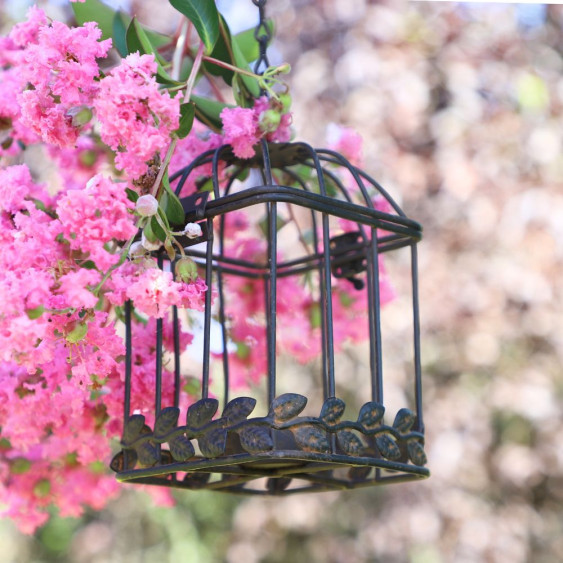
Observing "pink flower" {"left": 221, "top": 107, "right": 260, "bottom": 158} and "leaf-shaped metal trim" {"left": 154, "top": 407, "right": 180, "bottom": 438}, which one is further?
"pink flower" {"left": 221, "top": 107, "right": 260, "bottom": 158}

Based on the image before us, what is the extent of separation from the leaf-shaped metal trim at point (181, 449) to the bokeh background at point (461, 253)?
143 cm

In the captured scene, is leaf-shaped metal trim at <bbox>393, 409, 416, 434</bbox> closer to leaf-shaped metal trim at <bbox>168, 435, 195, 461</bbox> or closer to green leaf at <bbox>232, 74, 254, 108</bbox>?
leaf-shaped metal trim at <bbox>168, 435, 195, 461</bbox>

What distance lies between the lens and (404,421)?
87 cm

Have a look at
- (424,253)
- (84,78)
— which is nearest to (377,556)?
(424,253)

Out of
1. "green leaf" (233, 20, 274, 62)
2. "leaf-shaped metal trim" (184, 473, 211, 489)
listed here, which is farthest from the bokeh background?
"leaf-shaped metal trim" (184, 473, 211, 489)

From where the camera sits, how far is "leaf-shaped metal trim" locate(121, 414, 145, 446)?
85 centimetres

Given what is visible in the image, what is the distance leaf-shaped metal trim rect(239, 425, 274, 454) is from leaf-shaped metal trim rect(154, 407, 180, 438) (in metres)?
0.09

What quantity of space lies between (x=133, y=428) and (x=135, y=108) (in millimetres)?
322

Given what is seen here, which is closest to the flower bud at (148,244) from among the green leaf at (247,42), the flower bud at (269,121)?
the flower bud at (269,121)

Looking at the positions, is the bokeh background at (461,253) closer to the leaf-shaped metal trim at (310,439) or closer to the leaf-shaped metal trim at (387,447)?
the leaf-shaped metal trim at (387,447)

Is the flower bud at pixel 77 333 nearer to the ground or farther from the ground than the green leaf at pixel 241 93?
nearer to the ground

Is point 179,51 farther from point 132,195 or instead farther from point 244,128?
point 132,195

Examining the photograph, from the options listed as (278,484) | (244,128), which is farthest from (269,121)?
(278,484)

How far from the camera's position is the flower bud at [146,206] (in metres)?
0.74
